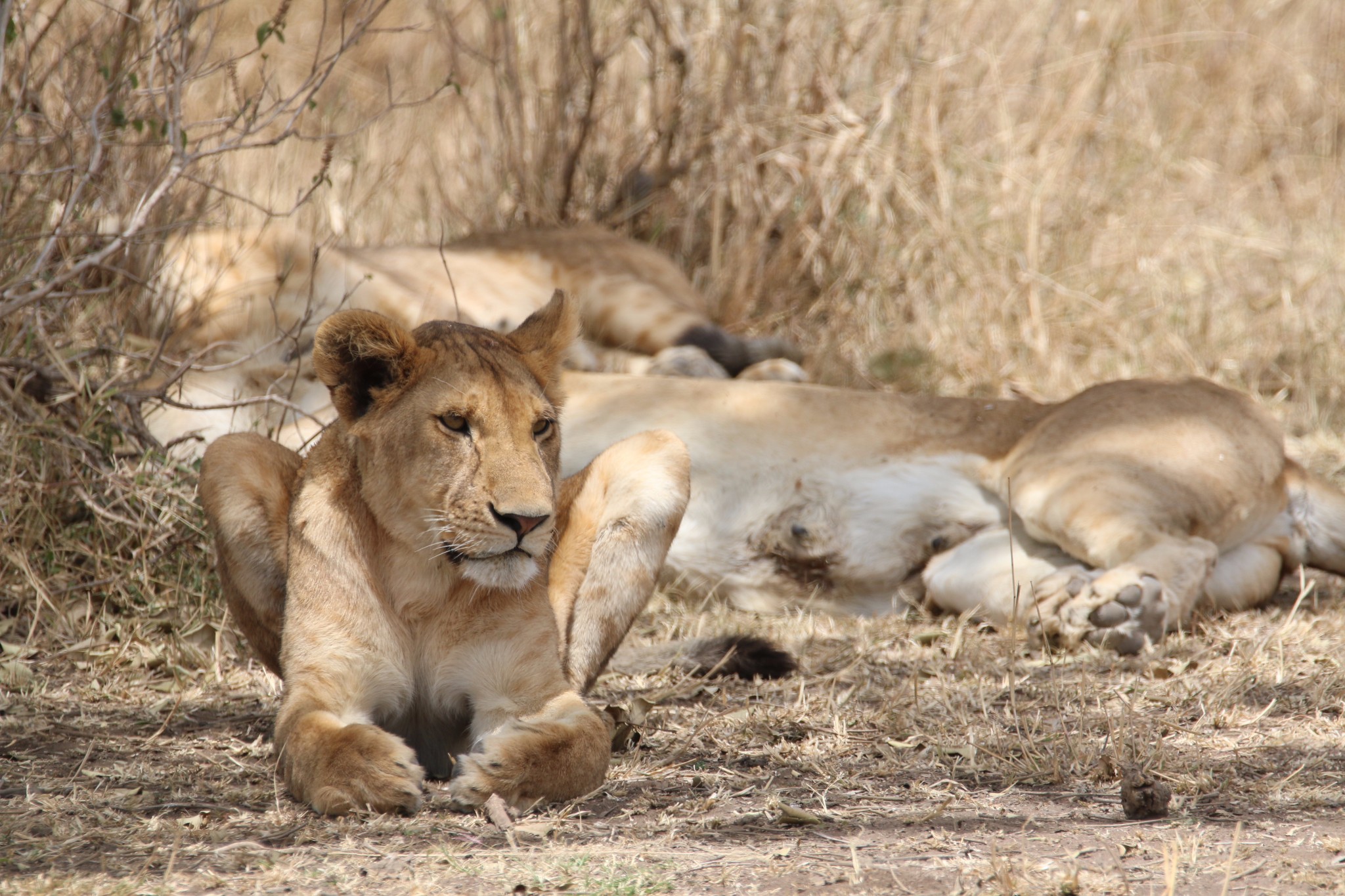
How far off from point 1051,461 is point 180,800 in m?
2.85

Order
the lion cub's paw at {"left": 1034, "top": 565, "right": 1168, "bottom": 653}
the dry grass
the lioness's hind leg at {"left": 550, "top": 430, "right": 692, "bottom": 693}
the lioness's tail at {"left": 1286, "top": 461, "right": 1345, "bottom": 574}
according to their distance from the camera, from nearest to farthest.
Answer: the dry grass, the lioness's hind leg at {"left": 550, "top": 430, "right": 692, "bottom": 693}, the lion cub's paw at {"left": 1034, "top": 565, "right": 1168, "bottom": 653}, the lioness's tail at {"left": 1286, "top": 461, "right": 1345, "bottom": 574}

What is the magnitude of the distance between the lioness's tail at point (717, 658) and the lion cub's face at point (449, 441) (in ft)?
3.28

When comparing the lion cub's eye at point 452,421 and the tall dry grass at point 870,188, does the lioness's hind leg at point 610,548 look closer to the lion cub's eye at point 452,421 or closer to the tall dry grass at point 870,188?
the lion cub's eye at point 452,421

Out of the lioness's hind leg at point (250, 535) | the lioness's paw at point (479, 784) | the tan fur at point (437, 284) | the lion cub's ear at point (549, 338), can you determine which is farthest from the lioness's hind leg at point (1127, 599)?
the tan fur at point (437, 284)

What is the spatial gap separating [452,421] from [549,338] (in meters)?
0.46

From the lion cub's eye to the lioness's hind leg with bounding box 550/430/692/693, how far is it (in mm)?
643

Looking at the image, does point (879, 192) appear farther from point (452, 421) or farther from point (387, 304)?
point (452, 421)

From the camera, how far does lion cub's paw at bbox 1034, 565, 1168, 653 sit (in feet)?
12.6

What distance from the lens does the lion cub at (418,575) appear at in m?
2.45

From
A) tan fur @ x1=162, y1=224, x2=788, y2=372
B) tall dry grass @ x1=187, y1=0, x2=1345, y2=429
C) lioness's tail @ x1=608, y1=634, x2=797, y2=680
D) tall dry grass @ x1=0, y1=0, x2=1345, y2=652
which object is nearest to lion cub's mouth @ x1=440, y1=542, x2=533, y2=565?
lioness's tail @ x1=608, y1=634, x2=797, y2=680

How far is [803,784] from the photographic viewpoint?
2729 mm

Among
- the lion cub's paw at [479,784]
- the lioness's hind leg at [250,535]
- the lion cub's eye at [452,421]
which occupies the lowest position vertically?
the lion cub's paw at [479,784]

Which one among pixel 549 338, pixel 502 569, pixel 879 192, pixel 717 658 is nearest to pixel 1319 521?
pixel 717 658

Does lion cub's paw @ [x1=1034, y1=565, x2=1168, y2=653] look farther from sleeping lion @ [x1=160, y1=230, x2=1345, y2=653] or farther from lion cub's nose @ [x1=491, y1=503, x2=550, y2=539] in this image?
lion cub's nose @ [x1=491, y1=503, x2=550, y2=539]
